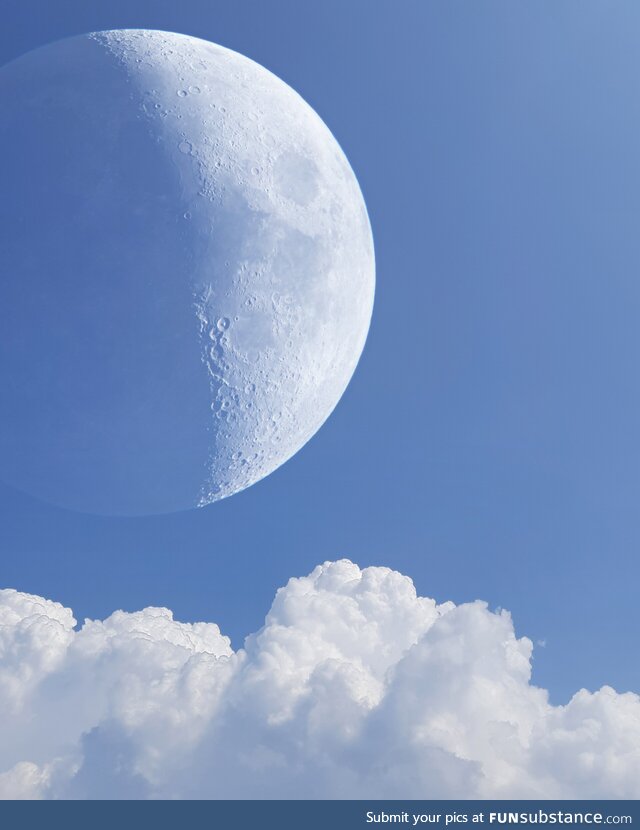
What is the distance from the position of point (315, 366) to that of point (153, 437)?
7044mm

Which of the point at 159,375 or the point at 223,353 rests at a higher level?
the point at 223,353

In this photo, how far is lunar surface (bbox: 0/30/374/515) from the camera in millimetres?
20688

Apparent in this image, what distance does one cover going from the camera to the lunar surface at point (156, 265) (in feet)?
67.9

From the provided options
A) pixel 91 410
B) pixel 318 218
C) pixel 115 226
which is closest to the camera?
pixel 115 226

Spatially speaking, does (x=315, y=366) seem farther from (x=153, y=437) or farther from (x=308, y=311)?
(x=153, y=437)

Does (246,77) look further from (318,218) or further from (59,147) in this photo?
(59,147)

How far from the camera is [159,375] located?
71.1ft

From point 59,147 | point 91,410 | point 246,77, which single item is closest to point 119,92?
point 59,147

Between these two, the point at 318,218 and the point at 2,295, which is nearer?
the point at 2,295

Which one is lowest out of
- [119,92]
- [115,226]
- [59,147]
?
[115,226]

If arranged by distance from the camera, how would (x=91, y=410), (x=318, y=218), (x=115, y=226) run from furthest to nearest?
(x=318, y=218) → (x=91, y=410) → (x=115, y=226)

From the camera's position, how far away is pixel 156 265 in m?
20.8

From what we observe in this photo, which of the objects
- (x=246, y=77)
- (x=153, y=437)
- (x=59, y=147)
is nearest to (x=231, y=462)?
(x=153, y=437)

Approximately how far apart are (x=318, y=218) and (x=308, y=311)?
3503mm
